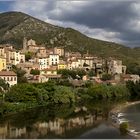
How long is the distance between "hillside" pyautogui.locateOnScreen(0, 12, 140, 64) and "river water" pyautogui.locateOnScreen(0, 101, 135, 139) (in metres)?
86.0

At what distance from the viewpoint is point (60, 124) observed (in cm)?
4088

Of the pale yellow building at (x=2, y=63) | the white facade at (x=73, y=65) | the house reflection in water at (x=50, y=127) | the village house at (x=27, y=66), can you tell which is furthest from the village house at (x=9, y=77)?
the white facade at (x=73, y=65)

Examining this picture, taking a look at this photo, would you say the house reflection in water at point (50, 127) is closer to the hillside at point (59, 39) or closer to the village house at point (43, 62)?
the village house at point (43, 62)

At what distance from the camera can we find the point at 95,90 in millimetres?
70188

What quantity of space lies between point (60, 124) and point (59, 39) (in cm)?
10673

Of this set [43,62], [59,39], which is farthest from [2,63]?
[59,39]

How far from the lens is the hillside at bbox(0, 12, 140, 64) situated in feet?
478

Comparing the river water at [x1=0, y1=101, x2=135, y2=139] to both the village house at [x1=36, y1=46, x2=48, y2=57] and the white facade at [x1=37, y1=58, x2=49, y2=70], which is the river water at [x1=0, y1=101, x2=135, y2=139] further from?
the village house at [x1=36, y1=46, x2=48, y2=57]

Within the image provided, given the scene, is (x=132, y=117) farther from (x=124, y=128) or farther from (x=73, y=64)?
(x=73, y=64)

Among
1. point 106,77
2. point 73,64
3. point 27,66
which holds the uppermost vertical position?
point 73,64

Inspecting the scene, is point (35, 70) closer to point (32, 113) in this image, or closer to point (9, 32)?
point (32, 113)

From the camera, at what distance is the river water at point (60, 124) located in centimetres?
3450

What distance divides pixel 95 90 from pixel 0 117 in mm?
28675

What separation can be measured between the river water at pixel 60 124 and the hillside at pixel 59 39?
282 feet
